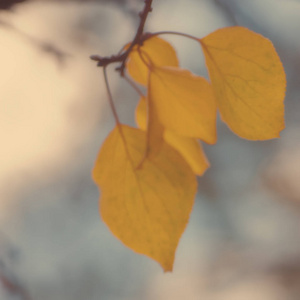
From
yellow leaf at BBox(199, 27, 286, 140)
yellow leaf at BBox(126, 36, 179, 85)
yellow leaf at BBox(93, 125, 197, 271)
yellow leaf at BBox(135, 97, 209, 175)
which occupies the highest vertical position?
yellow leaf at BBox(199, 27, 286, 140)

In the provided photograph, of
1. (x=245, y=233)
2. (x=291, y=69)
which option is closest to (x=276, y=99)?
(x=291, y=69)

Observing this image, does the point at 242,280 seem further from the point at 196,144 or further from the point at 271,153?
the point at 196,144

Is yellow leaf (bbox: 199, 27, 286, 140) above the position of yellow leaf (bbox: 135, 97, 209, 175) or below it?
above
